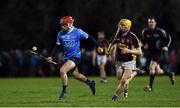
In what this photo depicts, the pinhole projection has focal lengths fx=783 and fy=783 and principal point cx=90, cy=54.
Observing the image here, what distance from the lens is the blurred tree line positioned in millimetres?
48469

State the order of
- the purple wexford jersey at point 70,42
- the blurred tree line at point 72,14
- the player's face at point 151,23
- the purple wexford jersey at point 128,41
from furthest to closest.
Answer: the blurred tree line at point 72,14 → the player's face at point 151,23 → the purple wexford jersey at point 70,42 → the purple wexford jersey at point 128,41

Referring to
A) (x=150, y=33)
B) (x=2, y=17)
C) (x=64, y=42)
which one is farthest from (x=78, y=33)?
(x=2, y=17)

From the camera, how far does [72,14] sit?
4941 cm

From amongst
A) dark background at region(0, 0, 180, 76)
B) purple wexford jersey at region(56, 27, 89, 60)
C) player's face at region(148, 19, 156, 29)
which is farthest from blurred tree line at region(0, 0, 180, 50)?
purple wexford jersey at region(56, 27, 89, 60)

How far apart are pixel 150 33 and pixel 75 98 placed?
6.29m

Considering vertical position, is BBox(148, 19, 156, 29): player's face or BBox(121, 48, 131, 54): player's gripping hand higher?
BBox(148, 19, 156, 29): player's face

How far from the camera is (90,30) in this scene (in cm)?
5066

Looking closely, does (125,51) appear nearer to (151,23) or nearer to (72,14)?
(151,23)

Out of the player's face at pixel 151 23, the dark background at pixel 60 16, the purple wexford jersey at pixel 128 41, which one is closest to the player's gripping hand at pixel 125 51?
the purple wexford jersey at pixel 128 41

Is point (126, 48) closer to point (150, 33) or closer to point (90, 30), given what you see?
point (150, 33)

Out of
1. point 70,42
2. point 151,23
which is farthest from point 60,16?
point 70,42

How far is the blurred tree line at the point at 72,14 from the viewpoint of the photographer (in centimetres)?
4847

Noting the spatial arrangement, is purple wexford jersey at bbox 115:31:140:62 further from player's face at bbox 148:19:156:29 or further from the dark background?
the dark background

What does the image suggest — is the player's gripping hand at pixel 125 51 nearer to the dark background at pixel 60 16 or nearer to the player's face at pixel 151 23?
the player's face at pixel 151 23
